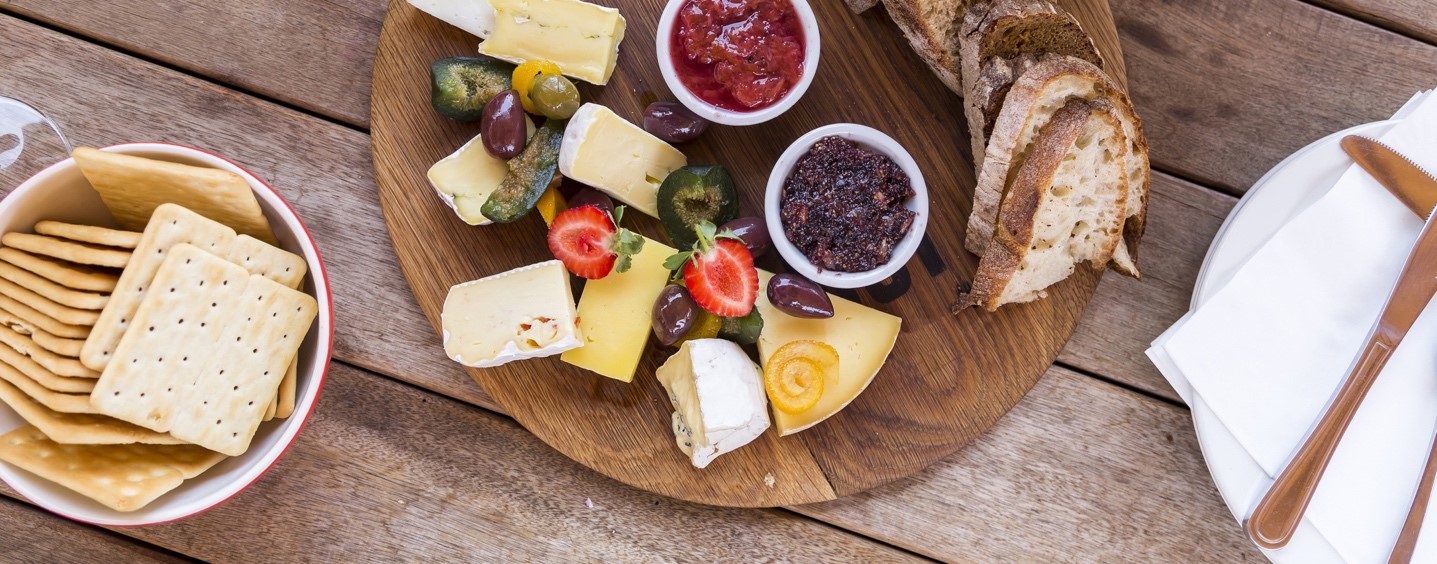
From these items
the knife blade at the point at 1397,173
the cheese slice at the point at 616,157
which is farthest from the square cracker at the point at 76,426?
the knife blade at the point at 1397,173

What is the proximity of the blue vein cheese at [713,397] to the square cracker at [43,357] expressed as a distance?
1.05 meters

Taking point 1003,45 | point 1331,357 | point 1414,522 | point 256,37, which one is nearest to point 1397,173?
point 1331,357

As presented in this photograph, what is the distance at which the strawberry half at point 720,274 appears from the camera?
181cm

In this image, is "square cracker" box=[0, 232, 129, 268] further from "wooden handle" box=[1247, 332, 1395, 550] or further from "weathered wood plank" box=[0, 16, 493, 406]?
"wooden handle" box=[1247, 332, 1395, 550]

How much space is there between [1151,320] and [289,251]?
1.92 metres

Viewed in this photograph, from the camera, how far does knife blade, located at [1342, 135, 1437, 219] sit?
184cm

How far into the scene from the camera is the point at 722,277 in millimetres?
1814

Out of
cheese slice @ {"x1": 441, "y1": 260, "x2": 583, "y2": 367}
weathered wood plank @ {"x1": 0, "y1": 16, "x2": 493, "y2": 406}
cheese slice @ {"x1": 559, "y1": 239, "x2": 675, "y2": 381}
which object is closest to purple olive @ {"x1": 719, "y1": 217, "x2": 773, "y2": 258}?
cheese slice @ {"x1": 559, "y1": 239, "x2": 675, "y2": 381}

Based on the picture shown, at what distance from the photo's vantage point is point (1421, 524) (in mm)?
1875

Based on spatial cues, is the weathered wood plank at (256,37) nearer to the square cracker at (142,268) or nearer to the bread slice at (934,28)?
the square cracker at (142,268)

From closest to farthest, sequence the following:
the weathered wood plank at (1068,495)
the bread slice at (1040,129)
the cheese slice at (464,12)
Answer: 1. the bread slice at (1040,129)
2. the cheese slice at (464,12)
3. the weathered wood plank at (1068,495)

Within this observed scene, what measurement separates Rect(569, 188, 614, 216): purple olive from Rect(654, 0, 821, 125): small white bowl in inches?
10.6

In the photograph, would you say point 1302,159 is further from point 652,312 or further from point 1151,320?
point 652,312

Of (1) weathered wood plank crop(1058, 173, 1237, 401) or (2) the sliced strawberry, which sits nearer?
(2) the sliced strawberry
